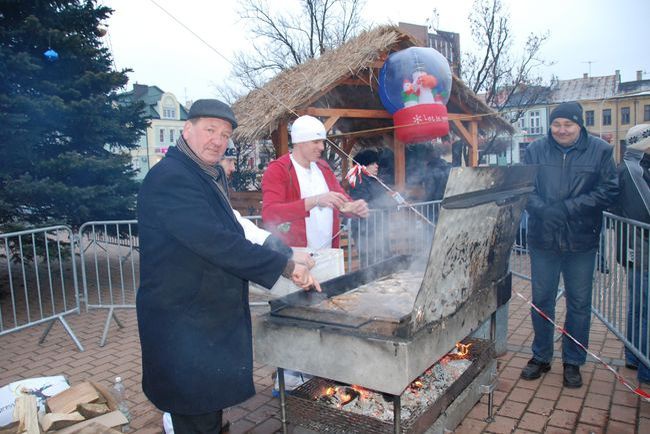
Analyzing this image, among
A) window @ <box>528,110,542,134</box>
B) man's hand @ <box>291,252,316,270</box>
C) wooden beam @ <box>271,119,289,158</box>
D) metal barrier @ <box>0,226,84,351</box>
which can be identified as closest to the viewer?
man's hand @ <box>291,252,316,270</box>

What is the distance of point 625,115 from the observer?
42844mm

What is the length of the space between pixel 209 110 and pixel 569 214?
9.97 ft

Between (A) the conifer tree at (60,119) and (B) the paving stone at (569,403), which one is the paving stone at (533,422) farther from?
(A) the conifer tree at (60,119)

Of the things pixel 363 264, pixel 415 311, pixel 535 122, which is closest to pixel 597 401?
pixel 415 311

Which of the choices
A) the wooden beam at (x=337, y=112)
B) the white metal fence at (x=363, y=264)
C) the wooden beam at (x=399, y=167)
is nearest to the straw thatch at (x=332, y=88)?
the wooden beam at (x=337, y=112)

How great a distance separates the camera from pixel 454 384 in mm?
2807

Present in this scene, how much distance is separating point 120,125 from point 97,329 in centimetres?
420

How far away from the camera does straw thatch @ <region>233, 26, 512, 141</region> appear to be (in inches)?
296

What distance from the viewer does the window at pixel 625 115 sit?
4203 cm

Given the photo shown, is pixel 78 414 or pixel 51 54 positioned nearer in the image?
pixel 78 414

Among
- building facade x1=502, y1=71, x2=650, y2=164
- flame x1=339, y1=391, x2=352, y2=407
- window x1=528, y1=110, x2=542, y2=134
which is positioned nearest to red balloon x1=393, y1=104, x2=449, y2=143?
flame x1=339, y1=391, x2=352, y2=407

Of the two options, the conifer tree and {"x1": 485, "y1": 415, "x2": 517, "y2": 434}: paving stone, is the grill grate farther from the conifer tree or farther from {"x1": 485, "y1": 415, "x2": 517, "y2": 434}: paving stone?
the conifer tree

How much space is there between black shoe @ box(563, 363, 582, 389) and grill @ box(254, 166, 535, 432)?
4.11 ft

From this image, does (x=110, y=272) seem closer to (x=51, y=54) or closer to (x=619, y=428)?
(x=51, y=54)
